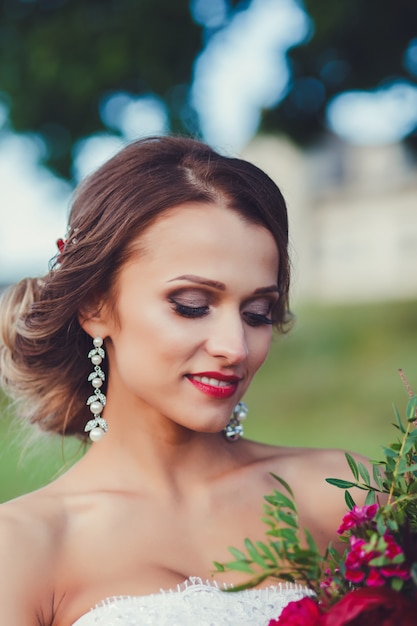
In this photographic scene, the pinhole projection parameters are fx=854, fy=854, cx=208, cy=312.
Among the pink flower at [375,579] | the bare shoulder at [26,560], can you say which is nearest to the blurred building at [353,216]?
the bare shoulder at [26,560]

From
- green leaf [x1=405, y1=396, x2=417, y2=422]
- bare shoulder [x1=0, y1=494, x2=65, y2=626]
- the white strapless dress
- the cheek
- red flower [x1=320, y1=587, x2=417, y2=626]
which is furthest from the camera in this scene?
the cheek

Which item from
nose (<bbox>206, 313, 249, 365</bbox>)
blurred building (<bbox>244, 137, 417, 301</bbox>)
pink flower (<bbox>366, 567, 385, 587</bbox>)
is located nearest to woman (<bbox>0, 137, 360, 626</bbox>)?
nose (<bbox>206, 313, 249, 365</bbox>)

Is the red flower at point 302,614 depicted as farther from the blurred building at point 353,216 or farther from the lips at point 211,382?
the blurred building at point 353,216

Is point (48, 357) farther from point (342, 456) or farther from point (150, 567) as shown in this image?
point (342, 456)

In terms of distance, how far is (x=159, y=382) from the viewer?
2.60 metres

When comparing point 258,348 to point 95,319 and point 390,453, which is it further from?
point 390,453

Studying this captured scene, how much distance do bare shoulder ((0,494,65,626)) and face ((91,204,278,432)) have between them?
→ 484 millimetres

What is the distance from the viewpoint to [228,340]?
254cm

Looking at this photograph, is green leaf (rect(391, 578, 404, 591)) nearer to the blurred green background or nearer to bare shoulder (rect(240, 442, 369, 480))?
bare shoulder (rect(240, 442, 369, 480))

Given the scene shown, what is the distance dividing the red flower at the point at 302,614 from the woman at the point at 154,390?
766mm

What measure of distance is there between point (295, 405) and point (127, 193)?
877 cm

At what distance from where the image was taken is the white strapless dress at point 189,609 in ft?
8.05

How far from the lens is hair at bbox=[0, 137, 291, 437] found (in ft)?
9.07

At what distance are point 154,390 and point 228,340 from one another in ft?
0.95
